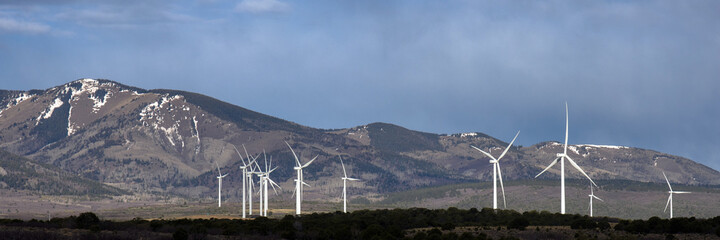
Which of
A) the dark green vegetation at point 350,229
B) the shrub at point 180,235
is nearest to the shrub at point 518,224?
the dark green vegetation at point 350,229

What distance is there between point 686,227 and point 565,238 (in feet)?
58.5

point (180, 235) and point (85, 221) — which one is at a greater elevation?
point (85, 221)

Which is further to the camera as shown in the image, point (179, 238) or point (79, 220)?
point (79, 220)

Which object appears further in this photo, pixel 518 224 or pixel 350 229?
pixel 518 224

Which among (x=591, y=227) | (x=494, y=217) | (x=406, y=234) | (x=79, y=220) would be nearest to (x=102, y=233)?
(x=79, y=220)

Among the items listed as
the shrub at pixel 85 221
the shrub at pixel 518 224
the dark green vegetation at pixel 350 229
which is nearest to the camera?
the dark green vegetation at pixel 350 229

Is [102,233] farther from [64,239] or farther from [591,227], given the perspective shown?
[591,227]

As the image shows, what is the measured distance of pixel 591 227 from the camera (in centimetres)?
Answer: 13725

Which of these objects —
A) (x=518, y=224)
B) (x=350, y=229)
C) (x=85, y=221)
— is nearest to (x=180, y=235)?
(x=350, y=229)

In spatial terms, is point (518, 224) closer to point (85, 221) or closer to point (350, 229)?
point (350, 229)

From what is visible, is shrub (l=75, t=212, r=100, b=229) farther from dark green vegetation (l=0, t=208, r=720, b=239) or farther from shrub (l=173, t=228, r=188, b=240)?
shrub (l=173, t=228, r=188, b=240)

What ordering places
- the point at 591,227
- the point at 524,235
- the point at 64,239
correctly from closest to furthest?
the point at 64,239, the point at 524,235, the point at 591,227

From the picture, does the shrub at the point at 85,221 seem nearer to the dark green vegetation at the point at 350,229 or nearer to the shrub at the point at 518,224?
the dark green vegetation at the point at 350,229

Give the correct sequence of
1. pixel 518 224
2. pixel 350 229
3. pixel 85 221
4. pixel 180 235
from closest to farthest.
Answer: pixel 180 235
pixel 350 229
pixel 518 224
pixel 85 221
